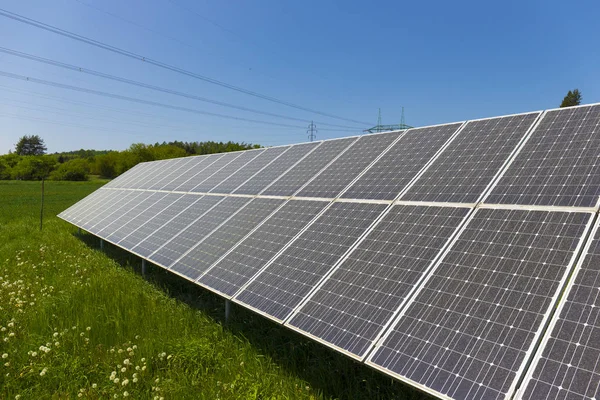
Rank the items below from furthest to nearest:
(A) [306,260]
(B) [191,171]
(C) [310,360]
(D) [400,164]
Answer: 1. (B) [191,171]
2. (D) [400,164]
3. (A) [306,260]
4. (C) [310,360]

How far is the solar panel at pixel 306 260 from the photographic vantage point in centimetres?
504

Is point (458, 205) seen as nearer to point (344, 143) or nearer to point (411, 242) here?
point (411, 242)

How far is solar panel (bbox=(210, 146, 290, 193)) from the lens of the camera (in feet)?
33.8

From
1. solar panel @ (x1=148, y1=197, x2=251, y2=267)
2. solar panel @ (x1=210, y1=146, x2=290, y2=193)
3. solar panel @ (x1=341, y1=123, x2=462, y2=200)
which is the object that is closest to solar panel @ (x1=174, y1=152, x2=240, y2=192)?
solar panel @ (x1=210, y1=146, x2=290, y2=193)

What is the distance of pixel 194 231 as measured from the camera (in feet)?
27.6

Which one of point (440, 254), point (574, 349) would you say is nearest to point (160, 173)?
point (440, 254)

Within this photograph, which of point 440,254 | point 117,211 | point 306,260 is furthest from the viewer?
point 117,211

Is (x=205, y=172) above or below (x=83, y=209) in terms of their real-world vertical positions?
above

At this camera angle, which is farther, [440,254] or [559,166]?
[559,166]

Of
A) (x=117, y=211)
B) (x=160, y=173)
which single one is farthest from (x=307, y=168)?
(x=160, y=173)

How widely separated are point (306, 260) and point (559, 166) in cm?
358

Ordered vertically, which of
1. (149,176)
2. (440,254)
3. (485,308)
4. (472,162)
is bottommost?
(485,308)

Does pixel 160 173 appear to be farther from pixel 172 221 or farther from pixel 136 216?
pixel 172 221

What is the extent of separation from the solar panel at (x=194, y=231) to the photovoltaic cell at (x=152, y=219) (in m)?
1.24
